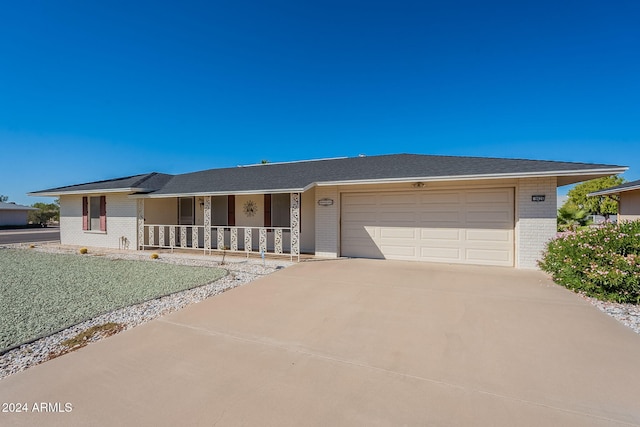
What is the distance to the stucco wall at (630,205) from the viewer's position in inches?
488

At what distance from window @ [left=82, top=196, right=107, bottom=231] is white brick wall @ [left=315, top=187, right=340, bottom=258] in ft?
35.8

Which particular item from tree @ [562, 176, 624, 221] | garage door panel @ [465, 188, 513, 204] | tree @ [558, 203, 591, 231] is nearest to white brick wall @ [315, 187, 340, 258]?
garage door panel @ [465, 188, 513, 204]

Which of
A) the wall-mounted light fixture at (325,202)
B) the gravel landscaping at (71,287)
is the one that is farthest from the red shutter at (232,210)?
the wall-mounted light fixture at (325,202)

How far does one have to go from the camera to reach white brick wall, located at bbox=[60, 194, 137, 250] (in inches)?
481

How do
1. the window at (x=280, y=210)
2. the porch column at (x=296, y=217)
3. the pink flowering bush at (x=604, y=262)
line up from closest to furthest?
the pink flowering bush at (x=604, y=262) → the porch column at (x=296, y=217) → the window at (x=280, y=210)

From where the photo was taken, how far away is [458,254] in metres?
8.58

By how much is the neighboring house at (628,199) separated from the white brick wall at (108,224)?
2187 cm

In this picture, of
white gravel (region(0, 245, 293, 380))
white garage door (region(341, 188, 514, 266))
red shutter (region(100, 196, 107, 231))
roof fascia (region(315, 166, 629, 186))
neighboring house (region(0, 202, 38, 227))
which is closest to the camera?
white gravel (region(0, 245, 293, 380))

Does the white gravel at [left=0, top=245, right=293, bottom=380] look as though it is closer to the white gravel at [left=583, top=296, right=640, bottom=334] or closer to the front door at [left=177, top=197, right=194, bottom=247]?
the front door at [left=177, top=197, right=194, bottom=247]

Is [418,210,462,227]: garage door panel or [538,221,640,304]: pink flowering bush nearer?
[538,221,640,304]: pink flowering bush

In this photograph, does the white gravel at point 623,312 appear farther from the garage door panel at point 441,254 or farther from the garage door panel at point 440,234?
the garage door panel at point 440,234

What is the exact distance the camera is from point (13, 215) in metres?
33.6

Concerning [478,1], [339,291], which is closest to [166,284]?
[339,291]

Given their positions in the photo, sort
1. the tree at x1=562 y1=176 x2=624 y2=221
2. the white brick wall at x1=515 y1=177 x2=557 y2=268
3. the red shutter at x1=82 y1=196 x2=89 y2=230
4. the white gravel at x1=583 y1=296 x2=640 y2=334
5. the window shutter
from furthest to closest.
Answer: the tree at x1=562 y1=176 x2=624 y2=221, the red shutter at x1=82 y1=196 x2=89 y2=230, the window shutter, the white brick wall at x1=515 y1=177 x2=557 y2=268, the white gravel at x1=583 y1=296 x2=640 y2=334
